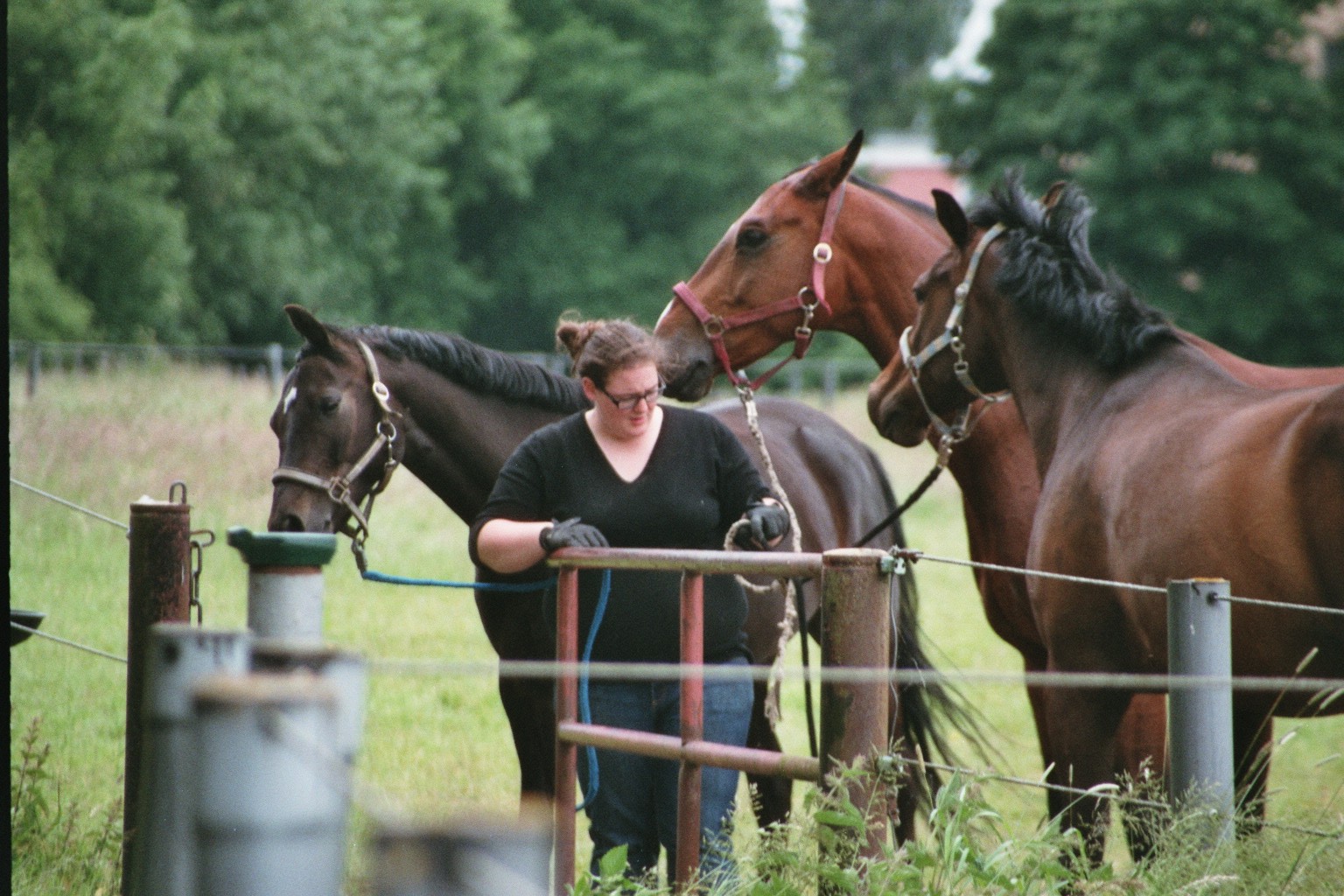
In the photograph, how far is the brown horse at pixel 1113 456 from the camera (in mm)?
3201

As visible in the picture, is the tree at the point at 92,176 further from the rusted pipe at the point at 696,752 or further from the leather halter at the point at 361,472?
the rusted pipe at the point at 696,752

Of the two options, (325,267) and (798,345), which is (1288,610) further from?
(325,267)

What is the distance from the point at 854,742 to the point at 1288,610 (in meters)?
1.22

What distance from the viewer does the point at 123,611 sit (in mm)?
7570

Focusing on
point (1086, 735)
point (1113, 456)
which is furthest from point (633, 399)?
point (1086, 735)

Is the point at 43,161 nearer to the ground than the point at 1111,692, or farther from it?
farther from it

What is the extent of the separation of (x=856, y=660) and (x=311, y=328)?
2.10m

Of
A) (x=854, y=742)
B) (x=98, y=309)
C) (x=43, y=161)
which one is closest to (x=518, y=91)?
(x=98, y=309)

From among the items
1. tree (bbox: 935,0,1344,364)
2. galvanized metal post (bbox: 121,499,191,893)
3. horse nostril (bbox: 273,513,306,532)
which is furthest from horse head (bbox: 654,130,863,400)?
tree (bbox: 935,0,1344,364)

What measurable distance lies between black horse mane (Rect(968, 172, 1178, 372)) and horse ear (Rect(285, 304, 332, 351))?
1964 mm

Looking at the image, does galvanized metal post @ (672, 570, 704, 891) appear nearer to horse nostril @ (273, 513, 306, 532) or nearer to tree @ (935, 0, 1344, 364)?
horse nostril @ (273, 513, 306, 532)

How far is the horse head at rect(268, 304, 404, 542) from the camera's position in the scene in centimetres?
398

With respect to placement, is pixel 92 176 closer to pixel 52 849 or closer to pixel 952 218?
pixel 52 849

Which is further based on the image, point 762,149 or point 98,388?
point 762,149
